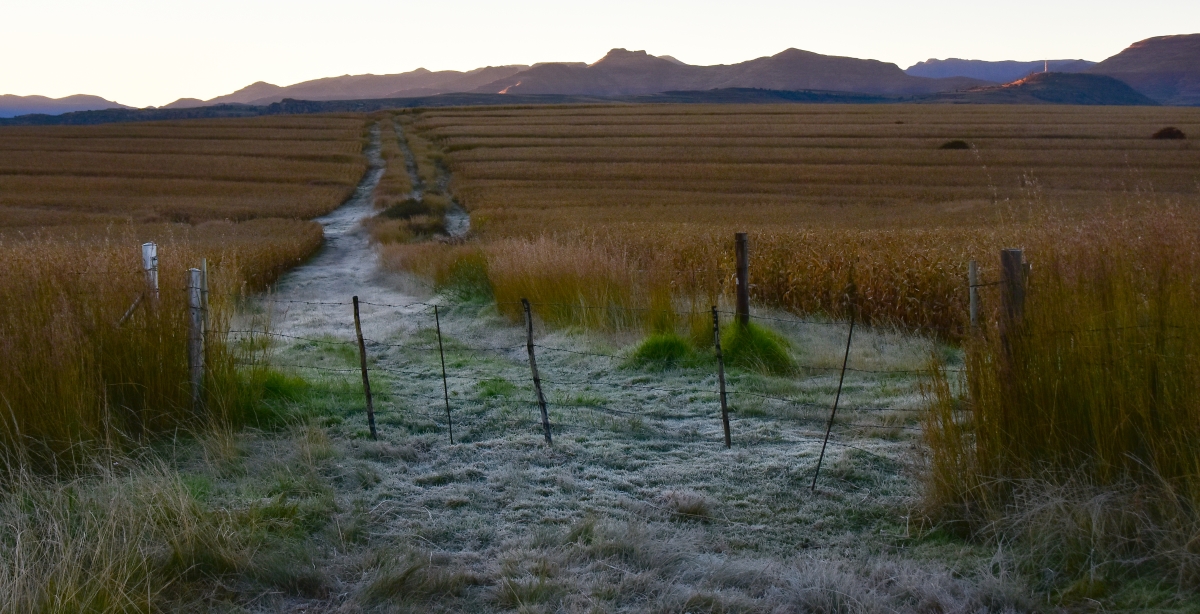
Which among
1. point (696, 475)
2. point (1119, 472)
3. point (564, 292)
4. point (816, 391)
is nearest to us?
point (1119, 472)

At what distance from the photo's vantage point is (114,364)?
5.70 m

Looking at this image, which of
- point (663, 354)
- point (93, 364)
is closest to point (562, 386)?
point (663, 354)

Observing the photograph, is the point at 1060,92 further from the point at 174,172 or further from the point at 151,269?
the point at 151,269

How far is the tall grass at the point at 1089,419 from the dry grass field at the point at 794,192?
83 cm

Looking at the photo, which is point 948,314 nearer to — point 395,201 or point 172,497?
point 172,497

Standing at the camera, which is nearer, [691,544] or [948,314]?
[691,544]

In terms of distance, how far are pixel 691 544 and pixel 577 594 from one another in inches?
28.9

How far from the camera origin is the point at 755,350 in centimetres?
841

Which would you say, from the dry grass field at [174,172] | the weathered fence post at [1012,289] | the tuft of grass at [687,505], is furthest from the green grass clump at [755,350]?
the dry grass field at [174,172]

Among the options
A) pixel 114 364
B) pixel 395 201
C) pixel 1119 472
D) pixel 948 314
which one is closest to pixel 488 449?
pixel 114 364

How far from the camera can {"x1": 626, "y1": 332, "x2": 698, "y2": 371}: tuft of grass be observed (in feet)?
27.4

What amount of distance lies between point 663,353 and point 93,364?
15.2 feet

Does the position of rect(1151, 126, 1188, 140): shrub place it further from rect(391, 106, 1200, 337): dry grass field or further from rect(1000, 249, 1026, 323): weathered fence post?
rect(1000, 249, 1026, 323): weathered fence post

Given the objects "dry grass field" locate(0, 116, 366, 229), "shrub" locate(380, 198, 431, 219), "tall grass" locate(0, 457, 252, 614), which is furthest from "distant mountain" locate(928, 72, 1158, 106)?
"tall grass" locate(0, 457, 252, 614)
